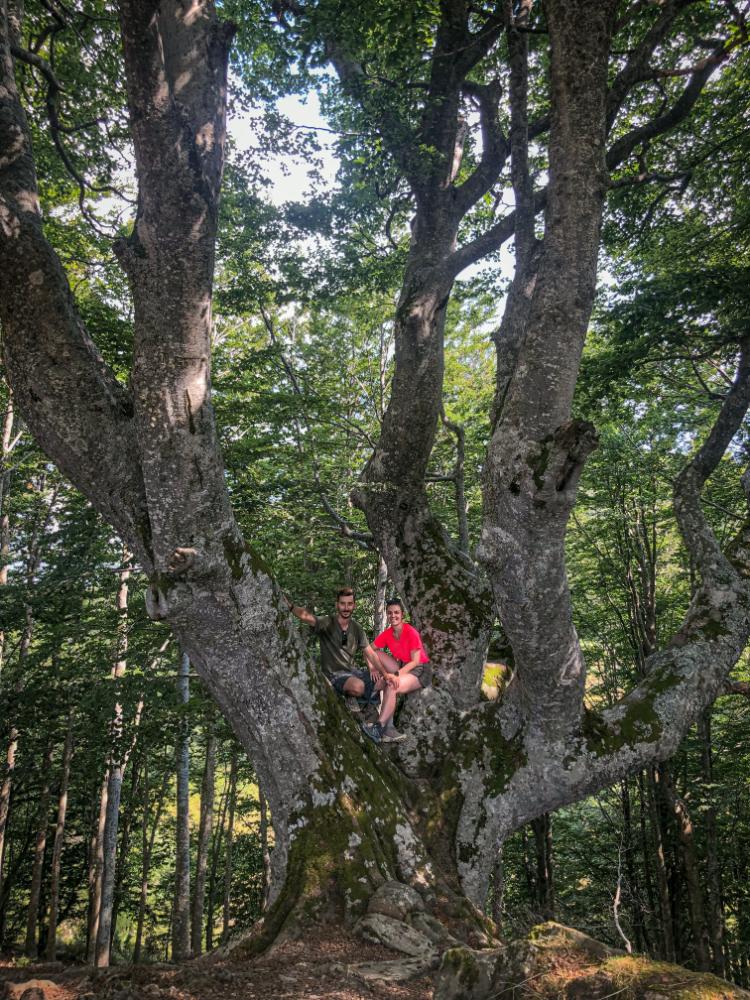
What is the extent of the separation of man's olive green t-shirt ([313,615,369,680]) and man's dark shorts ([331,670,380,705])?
0.22 feet

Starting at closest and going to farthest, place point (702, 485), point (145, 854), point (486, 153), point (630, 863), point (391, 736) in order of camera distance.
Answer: point (391, 736), point (702, 485), point (486, 153), point (630, 863), point (145, 854)

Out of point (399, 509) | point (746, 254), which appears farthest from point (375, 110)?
point (746, 254)

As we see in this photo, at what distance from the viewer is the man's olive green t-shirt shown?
18.5 feet

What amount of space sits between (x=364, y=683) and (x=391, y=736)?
1.75 ft

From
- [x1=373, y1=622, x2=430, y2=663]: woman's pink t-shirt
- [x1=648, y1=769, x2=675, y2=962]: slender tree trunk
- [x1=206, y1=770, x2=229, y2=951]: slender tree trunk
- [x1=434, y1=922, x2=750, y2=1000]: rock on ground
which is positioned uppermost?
[x1=373, y1=622, x2=430, y2=663]: woman's pink t-shirt

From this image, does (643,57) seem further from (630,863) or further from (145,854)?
(145,854)

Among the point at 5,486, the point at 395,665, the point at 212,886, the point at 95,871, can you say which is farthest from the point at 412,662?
the point at 212,886

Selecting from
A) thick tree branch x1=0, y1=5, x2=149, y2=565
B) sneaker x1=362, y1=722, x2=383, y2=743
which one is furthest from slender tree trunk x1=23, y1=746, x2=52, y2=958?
thick tree branch x1=0, y1=5, x2=149, y2=565

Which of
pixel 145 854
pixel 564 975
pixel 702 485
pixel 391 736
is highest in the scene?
pixel 702 485

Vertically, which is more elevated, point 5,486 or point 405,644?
point 5,486

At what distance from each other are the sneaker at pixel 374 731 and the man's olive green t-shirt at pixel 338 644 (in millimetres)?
558

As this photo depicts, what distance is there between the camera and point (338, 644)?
5.67 m

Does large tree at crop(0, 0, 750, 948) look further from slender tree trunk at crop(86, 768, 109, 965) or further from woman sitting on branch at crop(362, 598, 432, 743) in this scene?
slender tree trunk at crop(86, 768, 109, 965)

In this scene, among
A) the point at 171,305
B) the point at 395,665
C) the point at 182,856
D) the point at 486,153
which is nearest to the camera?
the point at 171,305
